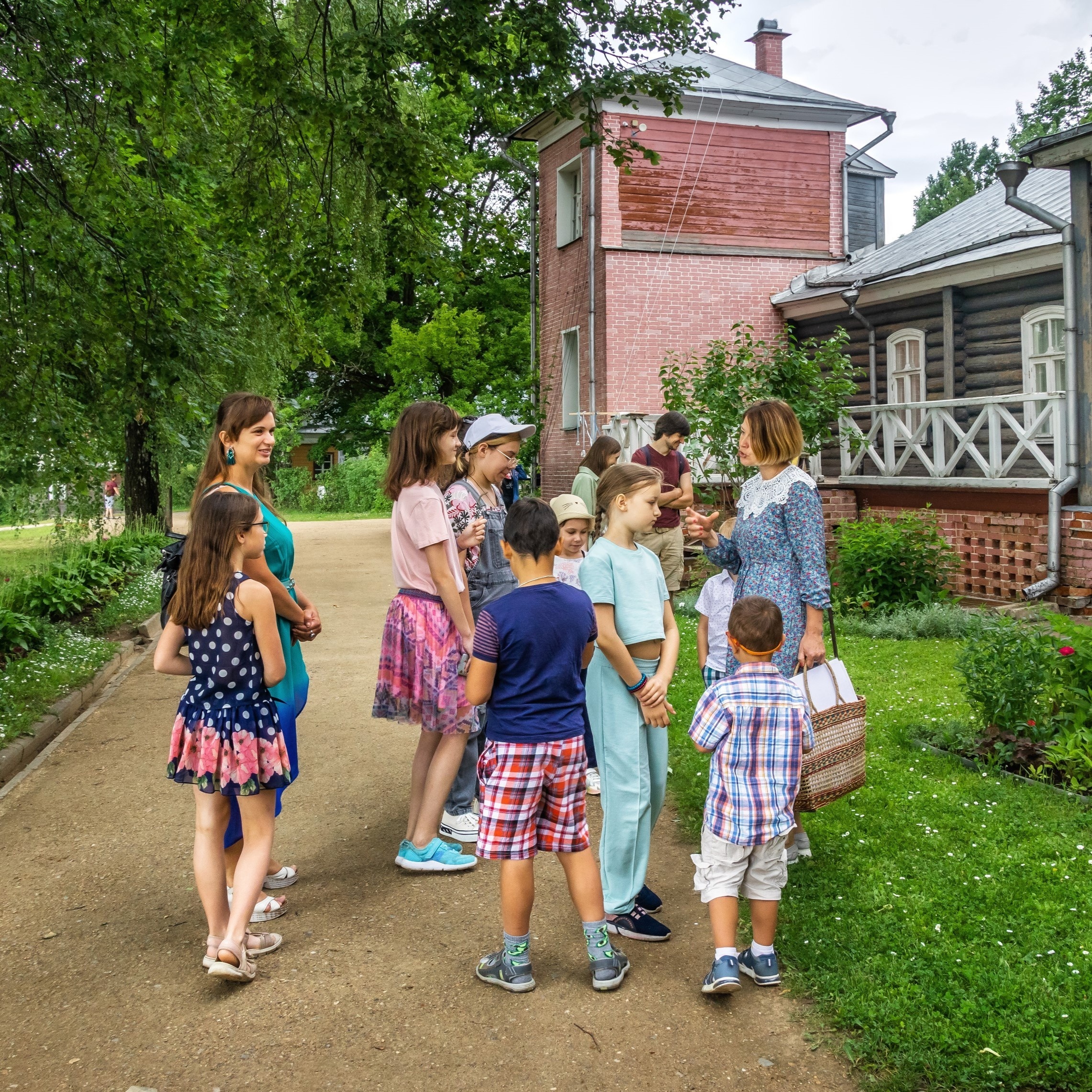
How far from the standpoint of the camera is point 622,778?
4.08m

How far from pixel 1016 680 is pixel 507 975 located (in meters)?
3.54

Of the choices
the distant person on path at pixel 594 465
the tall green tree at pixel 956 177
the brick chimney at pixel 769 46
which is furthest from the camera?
the tall green tree at pixel 956 177

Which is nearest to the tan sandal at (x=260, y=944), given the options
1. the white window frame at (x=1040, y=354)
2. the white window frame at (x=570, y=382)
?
the white window frame at (x=1040, y=354)

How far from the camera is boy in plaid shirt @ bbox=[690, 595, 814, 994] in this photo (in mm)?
3689

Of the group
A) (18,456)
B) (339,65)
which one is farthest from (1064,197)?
(18,456)

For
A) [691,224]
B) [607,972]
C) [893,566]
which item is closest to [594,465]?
[607,972]

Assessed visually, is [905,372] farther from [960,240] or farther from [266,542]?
[266,542]

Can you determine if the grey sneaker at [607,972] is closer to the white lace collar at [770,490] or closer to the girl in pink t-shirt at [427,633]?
the girl in pink t-shirt at [427,633]

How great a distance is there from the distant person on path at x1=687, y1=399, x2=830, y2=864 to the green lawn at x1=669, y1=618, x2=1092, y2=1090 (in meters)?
0.99

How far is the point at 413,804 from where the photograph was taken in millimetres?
4996

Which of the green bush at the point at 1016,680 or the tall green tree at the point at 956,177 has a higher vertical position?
the tall green tree at the point at 956,177

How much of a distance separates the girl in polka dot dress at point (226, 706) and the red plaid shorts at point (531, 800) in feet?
2.71

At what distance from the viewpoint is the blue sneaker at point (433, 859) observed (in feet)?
16.2

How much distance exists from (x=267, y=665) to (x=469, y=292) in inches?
1010
